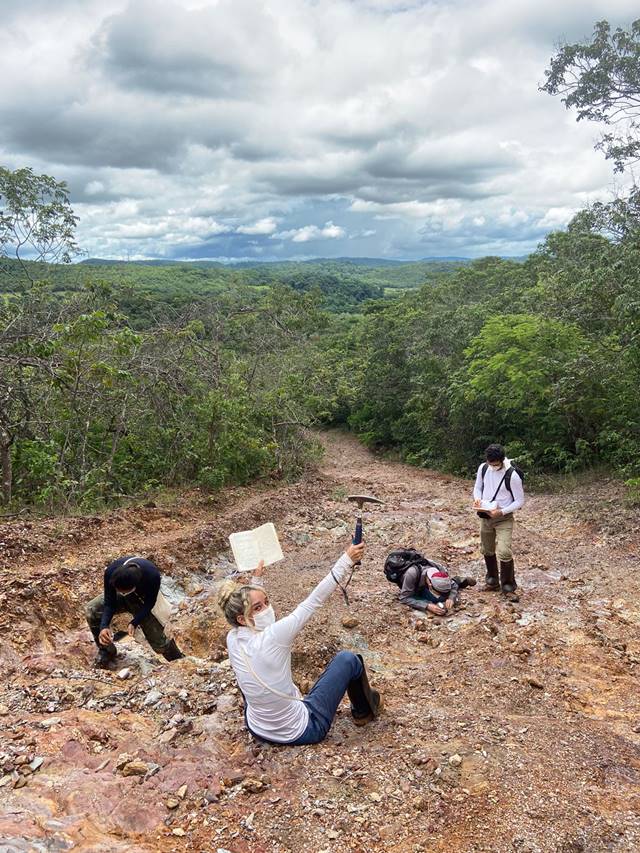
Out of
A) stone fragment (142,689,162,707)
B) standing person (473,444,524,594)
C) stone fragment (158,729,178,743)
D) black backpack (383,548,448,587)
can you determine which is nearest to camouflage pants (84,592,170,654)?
stone fragment (142,689,162,707)

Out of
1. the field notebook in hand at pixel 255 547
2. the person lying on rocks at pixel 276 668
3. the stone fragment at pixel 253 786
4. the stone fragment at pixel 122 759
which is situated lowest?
the stone fragment at pixel 253 786

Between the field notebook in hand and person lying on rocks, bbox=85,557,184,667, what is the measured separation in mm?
1034

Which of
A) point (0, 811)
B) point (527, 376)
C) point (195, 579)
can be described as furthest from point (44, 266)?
point (0, 811)

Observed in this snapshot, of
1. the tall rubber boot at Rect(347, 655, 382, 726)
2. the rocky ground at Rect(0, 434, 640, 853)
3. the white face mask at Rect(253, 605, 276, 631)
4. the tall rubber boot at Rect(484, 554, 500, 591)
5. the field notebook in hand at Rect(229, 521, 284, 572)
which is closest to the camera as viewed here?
the rocky ground at Rect(0, 434, 640, 853)

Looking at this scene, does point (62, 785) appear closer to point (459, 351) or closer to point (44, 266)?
point (44, 266)

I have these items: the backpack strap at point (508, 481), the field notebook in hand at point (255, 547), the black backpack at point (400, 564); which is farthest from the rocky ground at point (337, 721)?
the backpack strap at point (508, 481)

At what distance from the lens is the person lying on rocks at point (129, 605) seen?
14.2 ft

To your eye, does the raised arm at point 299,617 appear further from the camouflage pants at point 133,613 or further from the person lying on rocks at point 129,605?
the camouflage pants at point 133,613

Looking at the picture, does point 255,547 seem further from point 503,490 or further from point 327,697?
point 503,490

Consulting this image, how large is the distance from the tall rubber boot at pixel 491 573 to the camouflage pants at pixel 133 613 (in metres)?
3.31

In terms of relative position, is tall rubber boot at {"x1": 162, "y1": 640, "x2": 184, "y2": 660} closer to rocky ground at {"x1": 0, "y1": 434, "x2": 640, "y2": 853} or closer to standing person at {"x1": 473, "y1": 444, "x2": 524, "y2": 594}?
rocky ground at {"x1": 0, "y1": 434, "x2": 640, "y2": 853}

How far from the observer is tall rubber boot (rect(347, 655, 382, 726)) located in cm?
353

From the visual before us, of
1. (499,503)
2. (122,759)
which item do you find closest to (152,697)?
(122,759)

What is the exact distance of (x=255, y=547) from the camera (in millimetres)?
3881
